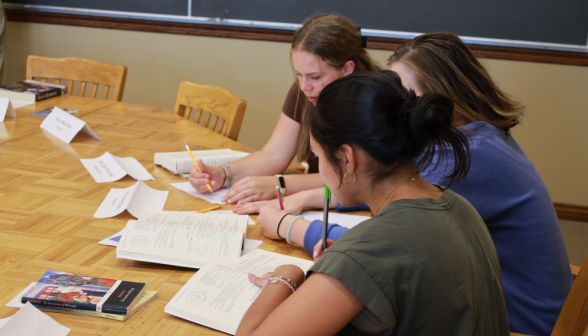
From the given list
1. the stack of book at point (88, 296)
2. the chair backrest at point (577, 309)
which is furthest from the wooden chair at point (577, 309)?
the stack of book at point (88, 296)

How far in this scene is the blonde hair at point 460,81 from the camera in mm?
1187

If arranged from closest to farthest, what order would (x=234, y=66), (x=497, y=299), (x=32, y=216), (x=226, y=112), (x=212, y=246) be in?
(x=497, y=299)
(x=212, y=246)
(x=32, y=216)
(x=226, y=112)
(x=234, y=66)

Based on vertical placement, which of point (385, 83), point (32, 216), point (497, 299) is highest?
point (385, 83)

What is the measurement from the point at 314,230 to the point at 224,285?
0.28m

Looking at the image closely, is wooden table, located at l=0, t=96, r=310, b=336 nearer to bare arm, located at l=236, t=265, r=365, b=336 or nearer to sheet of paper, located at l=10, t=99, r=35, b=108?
sheet of paper, located at l=10, t=99, r=35, b=108

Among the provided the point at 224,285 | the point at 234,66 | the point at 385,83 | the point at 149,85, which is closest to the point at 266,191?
the point at 224,285

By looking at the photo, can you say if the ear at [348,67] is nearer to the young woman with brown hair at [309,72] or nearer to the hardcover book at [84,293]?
the young woman with brown hair at [309,72]

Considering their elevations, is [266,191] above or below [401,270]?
below

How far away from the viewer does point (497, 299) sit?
32.8 inches

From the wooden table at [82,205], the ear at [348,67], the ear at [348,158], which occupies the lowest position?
the wooden table at [82,205]

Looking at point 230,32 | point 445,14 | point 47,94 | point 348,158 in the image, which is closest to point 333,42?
point 348,158

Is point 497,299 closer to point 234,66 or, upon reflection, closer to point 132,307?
point 132,307

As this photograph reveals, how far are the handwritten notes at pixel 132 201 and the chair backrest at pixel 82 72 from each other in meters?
1.35

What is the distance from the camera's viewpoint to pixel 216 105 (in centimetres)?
224
